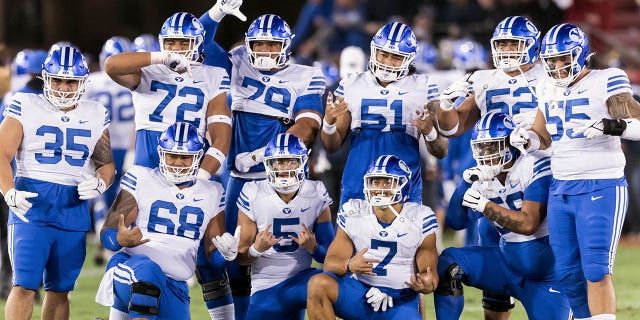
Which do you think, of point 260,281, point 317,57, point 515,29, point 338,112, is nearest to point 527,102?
point 515,29

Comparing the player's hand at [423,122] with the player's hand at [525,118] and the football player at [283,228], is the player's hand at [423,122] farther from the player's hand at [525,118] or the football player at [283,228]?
the football player at [283,228]

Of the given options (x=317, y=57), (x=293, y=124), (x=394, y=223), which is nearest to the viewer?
(x=394, y=223)

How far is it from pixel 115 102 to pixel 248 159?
9.11ft

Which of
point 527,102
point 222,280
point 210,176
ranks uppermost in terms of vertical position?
point 527,102

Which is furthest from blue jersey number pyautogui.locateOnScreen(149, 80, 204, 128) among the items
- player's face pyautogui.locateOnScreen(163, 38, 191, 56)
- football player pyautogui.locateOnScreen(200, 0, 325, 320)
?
football player pyautogui.locateOnScreen(200, 0, 325, 320)

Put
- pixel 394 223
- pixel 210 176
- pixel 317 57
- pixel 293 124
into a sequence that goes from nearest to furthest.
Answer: pixel 394 223, pixel 210 176, pixel 293 124, pixel 317 57

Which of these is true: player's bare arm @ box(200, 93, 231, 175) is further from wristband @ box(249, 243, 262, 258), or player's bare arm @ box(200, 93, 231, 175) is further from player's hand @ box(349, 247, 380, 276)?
player's hand @ box(349, 247, 380, 276)

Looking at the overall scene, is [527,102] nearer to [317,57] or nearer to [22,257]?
[22,257]

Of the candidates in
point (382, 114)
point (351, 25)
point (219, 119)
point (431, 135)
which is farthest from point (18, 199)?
point (351, 25)

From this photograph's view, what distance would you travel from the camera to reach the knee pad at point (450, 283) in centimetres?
657

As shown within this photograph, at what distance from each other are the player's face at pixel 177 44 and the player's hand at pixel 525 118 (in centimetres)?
195

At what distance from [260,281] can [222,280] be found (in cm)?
40

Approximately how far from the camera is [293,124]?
7469mm

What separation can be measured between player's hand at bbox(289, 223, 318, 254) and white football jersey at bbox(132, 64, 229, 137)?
95cm
